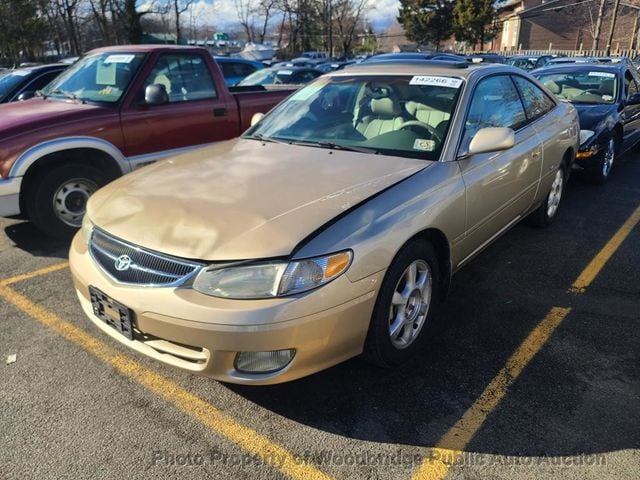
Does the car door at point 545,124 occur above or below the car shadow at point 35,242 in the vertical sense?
above

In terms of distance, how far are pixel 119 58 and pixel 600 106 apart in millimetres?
6076

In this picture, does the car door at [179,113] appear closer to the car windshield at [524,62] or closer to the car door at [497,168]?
the car door at [497,168]

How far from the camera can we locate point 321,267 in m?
2.35

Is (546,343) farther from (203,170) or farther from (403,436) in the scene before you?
(203,170)

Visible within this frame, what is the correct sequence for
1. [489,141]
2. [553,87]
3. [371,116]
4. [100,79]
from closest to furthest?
[489,141], [371,116], [100,79], [553,87]

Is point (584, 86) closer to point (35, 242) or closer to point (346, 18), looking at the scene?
point (35, 242)

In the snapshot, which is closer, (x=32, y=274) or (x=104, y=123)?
(x=32, y=274)

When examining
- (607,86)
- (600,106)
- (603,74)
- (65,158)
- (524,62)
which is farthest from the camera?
(524,62)

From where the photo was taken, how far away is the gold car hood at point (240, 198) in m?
2.40

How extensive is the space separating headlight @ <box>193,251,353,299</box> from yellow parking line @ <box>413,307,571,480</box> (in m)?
0.94

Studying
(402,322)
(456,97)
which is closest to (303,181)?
(402,322)

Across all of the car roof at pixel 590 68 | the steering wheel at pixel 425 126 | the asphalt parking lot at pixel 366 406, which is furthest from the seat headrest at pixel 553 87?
the steering wheel at pixel 425 126

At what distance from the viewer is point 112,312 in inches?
102

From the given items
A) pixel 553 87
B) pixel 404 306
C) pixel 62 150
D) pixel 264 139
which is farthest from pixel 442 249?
pixel 553 87
